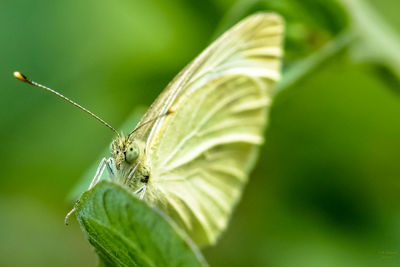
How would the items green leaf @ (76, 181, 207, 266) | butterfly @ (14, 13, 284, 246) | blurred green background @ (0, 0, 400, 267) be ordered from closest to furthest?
green leaf @ (76, 181, 207, 266) < butterfly @ (14, 13, 284, 246) < blurred green background @ (0, 0, 400, 267)

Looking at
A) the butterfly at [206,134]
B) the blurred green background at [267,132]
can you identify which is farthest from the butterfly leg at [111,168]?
the blurred green background at [267,132]

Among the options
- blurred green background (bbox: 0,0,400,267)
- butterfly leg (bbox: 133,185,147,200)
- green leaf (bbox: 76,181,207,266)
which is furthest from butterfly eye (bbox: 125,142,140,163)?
blurred green background (bbox: 0,0,400,267)

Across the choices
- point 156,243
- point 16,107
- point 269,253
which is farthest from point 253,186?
point 156,243

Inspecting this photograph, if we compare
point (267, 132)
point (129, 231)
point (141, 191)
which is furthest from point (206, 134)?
point (129, 231)

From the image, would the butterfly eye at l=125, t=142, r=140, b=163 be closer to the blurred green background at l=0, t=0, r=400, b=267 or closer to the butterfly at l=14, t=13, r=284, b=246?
the butterfly at l=14, t=13, r=284, b=246

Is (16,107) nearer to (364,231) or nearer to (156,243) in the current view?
(364,231)

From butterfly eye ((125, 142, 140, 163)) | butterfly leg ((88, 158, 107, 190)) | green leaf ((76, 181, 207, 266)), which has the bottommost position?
green leaf ((76, 181, 207, 266))

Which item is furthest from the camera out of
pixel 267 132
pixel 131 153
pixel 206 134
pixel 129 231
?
pixel 267 132

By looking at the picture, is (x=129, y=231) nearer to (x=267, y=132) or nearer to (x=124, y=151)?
(x=124, y=151)
